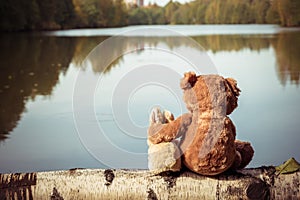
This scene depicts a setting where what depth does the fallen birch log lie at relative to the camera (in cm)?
105

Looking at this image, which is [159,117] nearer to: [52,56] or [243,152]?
[243,152]

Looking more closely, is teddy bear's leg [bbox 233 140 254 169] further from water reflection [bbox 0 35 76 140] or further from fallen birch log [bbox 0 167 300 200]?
water reflection [bbox 0 35 76 140]

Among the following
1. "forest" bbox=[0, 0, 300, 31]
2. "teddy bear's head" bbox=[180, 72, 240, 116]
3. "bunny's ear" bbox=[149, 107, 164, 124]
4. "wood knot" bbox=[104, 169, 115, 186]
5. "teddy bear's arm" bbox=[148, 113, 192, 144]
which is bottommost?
"wood knot" bbox=[104, 169, 115, 186]

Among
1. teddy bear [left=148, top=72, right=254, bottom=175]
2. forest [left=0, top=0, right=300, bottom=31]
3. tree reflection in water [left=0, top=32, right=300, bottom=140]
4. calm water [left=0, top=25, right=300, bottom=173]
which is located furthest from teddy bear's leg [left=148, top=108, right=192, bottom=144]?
forest [left=0, top=0, right=300, bottom=31]

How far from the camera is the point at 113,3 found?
225 cm

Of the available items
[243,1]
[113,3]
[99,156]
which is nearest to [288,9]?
[243,1]

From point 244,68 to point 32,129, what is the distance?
2.89ft

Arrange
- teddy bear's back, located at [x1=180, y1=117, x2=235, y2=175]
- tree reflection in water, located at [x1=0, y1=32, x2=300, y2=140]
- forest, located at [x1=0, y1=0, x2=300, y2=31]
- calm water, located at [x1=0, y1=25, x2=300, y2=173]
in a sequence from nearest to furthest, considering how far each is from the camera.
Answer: teddy bear's back, located at [x1=180, y1=117, x2=235, y2=175] < calm water, located at [x1=0, y1=25, x2=300, y2=173] < tree reflection in water, located at [x1=0, y1=32, x2=300, y2=140] < forest, located at [x1=0, y1=0, x2=300, y2=31]

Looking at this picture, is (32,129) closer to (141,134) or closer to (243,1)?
(141,134)

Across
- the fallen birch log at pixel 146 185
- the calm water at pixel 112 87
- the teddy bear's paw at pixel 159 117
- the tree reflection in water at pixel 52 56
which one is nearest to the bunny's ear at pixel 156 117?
the teddy bear's paw at pixel 159 117

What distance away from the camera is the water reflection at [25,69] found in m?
1.98

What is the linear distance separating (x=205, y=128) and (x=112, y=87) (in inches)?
35.5

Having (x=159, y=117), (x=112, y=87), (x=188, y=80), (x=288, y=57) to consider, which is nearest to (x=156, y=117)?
(x=159, y=117)

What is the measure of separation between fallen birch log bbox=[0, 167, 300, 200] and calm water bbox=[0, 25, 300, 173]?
15.0 inches
